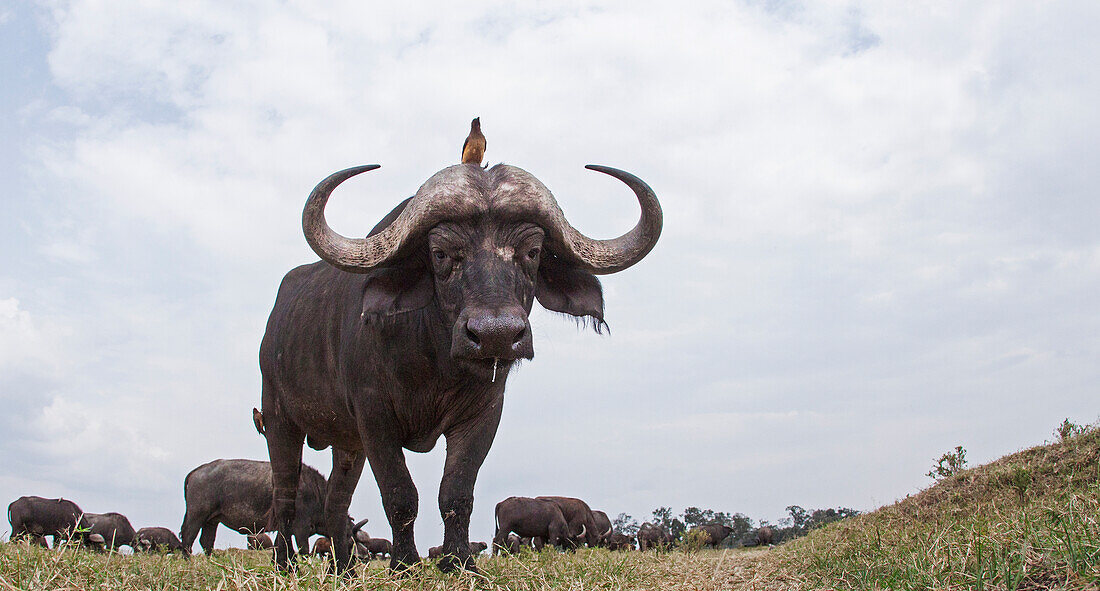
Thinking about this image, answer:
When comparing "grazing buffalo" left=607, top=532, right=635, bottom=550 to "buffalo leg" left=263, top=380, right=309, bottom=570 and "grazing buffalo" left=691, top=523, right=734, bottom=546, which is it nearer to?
"grazing buffalo" left=691, top=523, right=734, bottom=546

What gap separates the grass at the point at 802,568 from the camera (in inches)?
106

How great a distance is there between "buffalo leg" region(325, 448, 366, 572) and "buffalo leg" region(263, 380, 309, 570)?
0.76 ft

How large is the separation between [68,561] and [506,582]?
1.77m

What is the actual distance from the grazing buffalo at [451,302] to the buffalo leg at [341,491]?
4.43ft

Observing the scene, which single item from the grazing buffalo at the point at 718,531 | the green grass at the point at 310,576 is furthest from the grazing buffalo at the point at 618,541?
the green grass at the point at 310,576

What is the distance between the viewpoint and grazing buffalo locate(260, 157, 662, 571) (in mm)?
3861

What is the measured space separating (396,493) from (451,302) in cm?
109

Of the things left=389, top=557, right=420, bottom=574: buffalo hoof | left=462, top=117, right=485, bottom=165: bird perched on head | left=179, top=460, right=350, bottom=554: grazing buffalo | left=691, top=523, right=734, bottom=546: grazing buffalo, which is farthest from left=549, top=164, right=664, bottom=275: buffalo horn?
left=691, top=523, right=734, bottom=546: grazing buffalo

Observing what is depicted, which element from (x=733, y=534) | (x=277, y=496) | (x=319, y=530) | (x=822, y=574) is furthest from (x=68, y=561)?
(x=733, y=534)

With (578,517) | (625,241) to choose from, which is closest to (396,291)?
(625,241)

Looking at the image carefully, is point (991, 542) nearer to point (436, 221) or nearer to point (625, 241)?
point (625, 241)

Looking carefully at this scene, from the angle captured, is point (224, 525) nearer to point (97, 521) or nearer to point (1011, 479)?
point (97, 521)

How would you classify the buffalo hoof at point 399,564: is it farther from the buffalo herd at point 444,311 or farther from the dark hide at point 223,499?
the dark hide at point 223,499

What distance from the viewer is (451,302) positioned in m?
3.96
